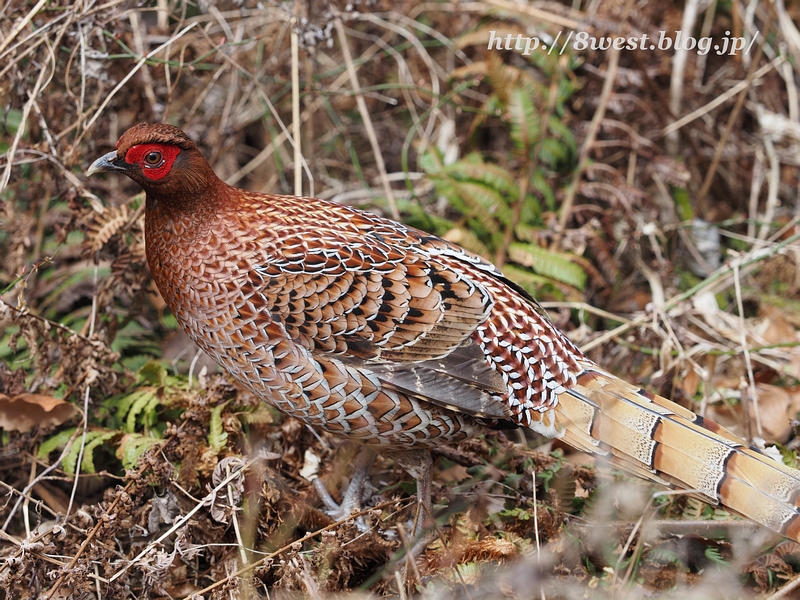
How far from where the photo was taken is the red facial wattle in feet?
10.1

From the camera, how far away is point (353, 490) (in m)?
3.70

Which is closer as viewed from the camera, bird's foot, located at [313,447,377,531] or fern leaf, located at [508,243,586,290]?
bird's foot, located at [313,447,377,531]

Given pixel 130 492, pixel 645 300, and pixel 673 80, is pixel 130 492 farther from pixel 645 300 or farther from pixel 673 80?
pixel 673 80

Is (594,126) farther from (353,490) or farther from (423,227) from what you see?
(353,490)

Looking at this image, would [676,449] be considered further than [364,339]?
No

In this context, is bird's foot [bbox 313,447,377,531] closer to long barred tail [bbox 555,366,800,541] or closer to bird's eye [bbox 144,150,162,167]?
long barred tail [bbox 555,366,800,541]

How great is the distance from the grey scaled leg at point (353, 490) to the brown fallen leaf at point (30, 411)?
1.30 meters

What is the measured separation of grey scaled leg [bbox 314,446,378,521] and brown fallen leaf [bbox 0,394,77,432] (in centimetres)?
130

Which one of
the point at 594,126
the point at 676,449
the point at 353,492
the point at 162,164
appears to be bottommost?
the point at 353,492

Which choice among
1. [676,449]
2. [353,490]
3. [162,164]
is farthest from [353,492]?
[162,164]

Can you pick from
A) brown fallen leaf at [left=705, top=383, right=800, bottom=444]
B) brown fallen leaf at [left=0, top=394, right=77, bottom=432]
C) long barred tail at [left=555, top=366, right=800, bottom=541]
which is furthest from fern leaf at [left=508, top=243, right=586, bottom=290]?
brown fallen leaf at [left=0, top=394, right=77, bottom=432]

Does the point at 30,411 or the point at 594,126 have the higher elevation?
the point at 594,126

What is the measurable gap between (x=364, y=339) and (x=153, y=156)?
3.76 ft

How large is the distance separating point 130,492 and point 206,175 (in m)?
1.37
